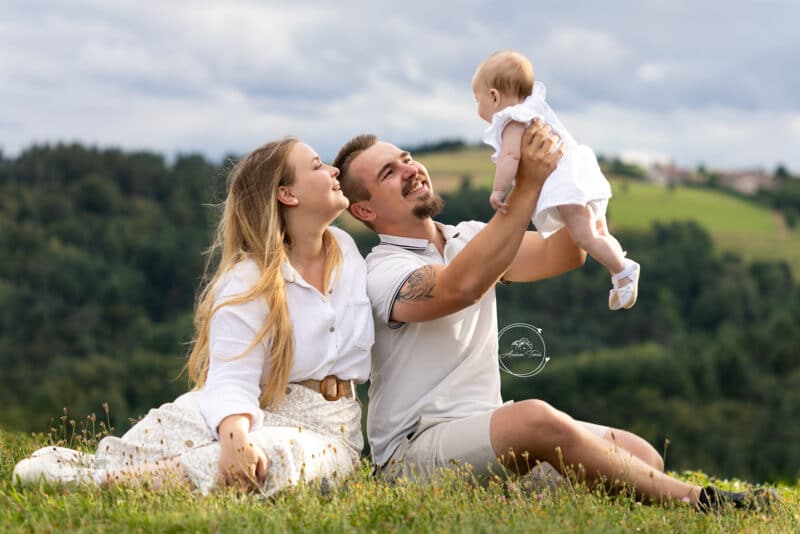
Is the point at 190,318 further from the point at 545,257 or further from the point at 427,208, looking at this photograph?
the point at 427,208

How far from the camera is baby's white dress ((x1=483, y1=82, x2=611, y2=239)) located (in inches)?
207

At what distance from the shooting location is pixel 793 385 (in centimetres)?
6950

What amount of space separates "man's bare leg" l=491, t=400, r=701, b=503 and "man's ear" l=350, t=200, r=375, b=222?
56.3 inches

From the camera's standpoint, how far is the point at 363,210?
5938 millimetres

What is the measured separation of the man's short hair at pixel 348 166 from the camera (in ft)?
19.4

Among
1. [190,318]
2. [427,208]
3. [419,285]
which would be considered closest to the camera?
[419,285]

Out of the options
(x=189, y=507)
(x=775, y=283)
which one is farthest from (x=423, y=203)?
(x=775, y=283)

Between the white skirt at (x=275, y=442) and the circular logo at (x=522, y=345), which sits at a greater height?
the circular logo at (x=522, y=345)

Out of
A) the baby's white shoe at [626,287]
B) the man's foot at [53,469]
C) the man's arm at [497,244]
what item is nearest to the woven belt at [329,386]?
the man's arm at [497,244]

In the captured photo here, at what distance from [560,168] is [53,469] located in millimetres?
3120

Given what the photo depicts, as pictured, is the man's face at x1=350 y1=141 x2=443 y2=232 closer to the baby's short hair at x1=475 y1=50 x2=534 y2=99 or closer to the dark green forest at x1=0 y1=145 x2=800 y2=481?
the baby's short hair at x1=475 y1=50 x2=534 y2=99

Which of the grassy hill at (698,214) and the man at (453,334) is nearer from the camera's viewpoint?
the man at (453,334)

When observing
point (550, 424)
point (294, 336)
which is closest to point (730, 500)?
point (550, 424)

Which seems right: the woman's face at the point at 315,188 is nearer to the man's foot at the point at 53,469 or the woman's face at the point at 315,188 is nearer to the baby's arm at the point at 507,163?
Answer: the baby's arm at the point at 507,163
